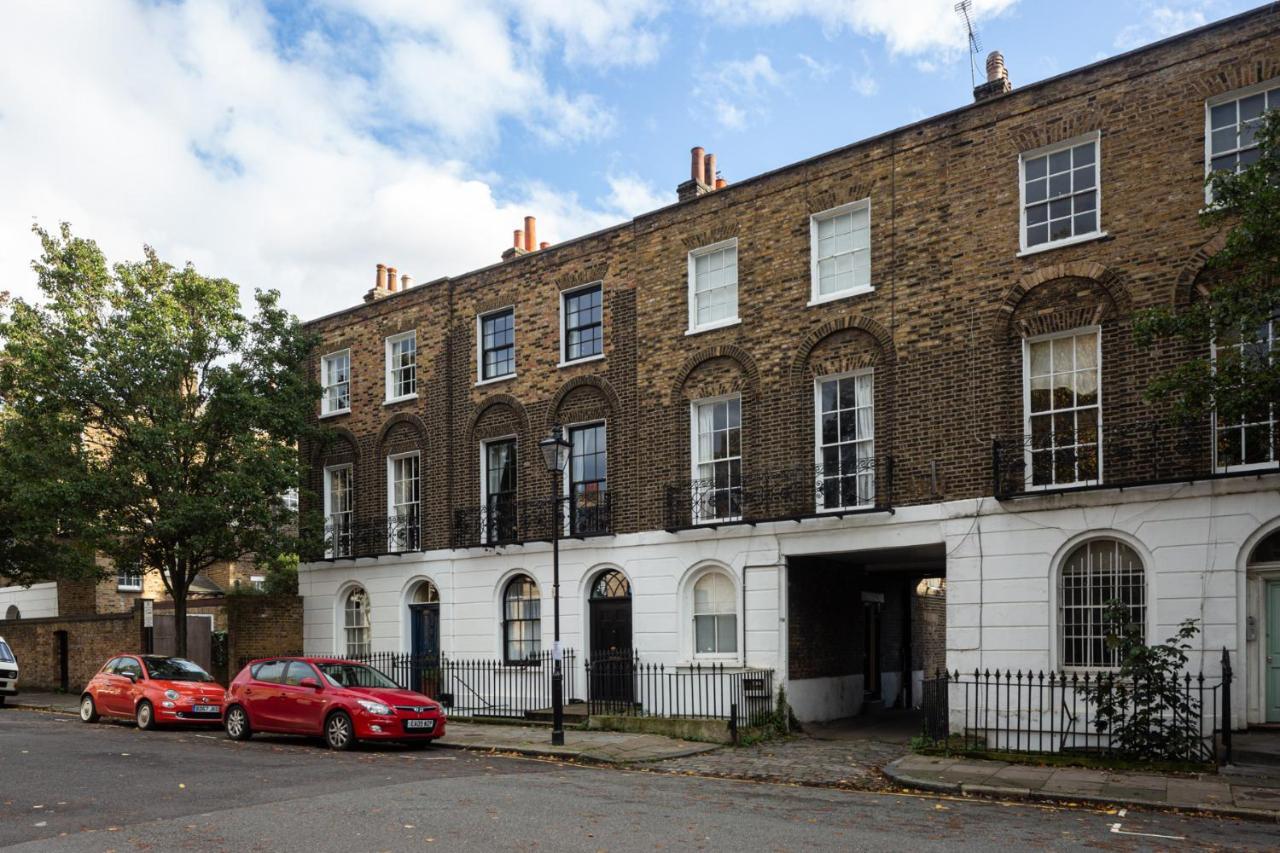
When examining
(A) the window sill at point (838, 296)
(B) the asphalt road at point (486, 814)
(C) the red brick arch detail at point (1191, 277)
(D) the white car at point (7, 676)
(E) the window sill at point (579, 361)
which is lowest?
(D) the white car at point (7, 676)

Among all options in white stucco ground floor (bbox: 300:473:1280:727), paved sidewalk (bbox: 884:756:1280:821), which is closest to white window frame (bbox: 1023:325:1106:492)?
white stucco ground floor (bbox: 300:473:1280:727)

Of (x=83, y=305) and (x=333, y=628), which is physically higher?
(x=83, y=305)

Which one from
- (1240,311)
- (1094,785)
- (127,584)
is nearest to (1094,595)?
(1094,785)

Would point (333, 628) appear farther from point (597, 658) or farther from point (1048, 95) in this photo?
point (1048, 95)

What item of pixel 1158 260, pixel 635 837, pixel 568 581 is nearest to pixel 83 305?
pixel 568 581

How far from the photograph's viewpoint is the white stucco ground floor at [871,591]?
1471cm

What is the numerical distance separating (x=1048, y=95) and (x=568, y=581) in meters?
12.3

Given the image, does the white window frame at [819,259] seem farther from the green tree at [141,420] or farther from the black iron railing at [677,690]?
the green tree at [141,420]

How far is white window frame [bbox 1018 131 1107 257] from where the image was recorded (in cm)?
1638

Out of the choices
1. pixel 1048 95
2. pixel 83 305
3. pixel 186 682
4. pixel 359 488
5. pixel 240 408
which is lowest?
pixel 186 682

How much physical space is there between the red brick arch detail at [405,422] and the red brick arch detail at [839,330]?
31.9ft

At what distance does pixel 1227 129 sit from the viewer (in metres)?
15.4

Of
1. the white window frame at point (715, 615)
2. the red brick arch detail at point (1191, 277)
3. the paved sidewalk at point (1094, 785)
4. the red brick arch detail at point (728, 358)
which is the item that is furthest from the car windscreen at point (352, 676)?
the red brick arch detail at point (1191, 277)

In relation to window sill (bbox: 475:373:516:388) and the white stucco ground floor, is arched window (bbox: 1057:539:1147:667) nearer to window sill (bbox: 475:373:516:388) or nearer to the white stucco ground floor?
the white stucco ground floor
